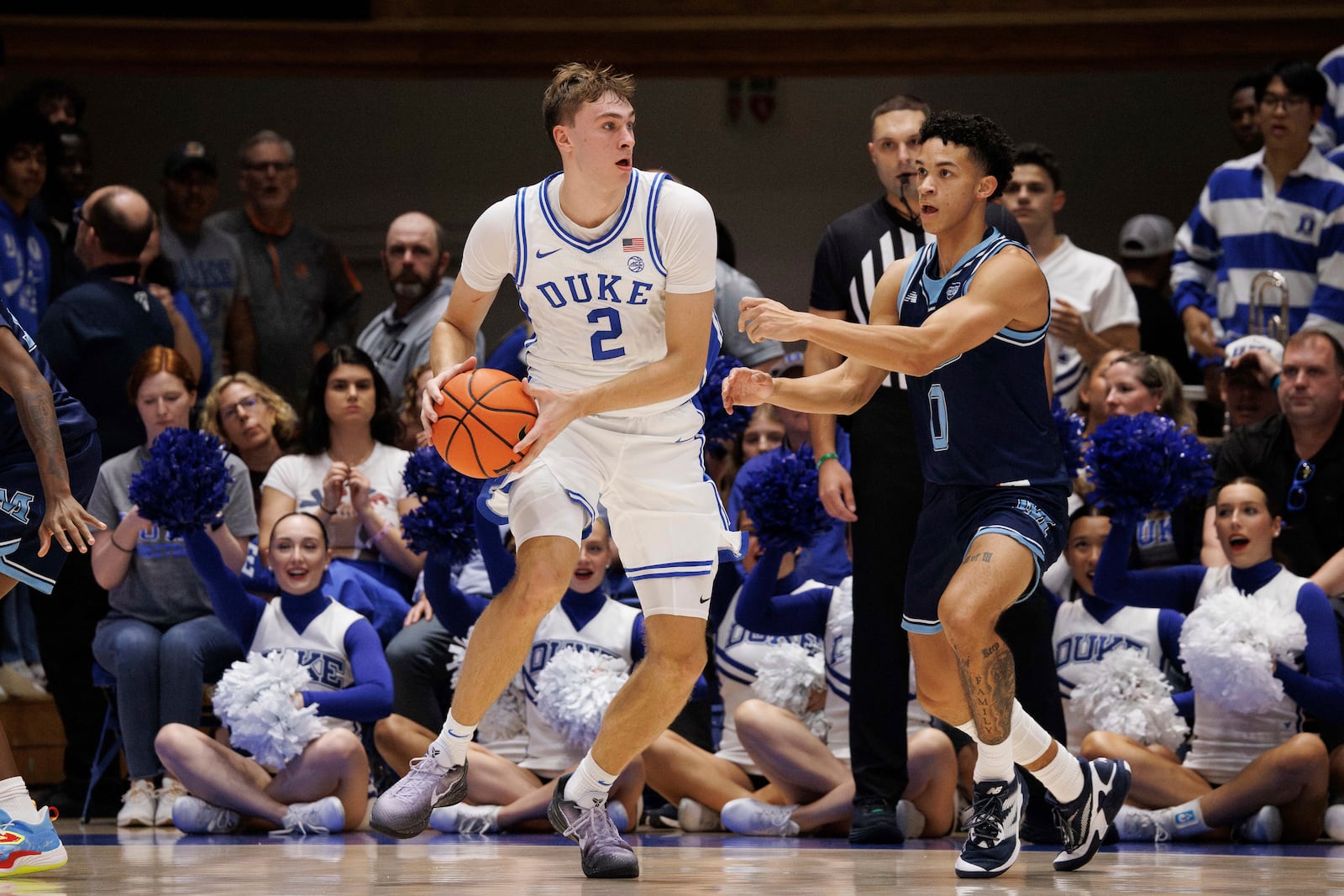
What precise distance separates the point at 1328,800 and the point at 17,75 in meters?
8.32

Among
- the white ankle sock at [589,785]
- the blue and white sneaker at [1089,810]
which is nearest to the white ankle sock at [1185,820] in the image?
the blue and white sneaker at [1089,810]

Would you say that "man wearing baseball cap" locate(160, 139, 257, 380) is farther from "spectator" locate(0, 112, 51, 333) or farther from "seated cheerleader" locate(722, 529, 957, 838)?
"seated cheerleader" locate(722, 529, 957, 838)

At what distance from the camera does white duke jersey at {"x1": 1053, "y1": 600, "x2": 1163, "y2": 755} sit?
19.7ft

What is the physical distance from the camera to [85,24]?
383 inches

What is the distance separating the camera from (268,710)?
592 centimetres

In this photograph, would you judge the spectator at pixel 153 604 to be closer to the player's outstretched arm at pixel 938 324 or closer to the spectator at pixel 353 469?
the spectator at pixel 353 469

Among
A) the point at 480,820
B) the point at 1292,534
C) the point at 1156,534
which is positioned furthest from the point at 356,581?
the point at 1292,534

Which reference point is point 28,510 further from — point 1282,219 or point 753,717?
point 1282,219

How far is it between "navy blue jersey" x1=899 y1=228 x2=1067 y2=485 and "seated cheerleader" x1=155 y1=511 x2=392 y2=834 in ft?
8.16

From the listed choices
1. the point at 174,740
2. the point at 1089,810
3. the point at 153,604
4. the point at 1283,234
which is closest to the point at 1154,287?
the point at 1283,234

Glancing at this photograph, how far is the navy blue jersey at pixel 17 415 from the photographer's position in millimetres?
4500

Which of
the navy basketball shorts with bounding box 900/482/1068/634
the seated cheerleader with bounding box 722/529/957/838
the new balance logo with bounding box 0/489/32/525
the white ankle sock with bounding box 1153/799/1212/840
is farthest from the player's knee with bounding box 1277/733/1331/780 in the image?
the new balance logo with bounding box 0/489/32/525

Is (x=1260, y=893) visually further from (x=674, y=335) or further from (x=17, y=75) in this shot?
(x=17, y=75)

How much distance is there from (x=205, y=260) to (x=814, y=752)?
4279 millimetres
